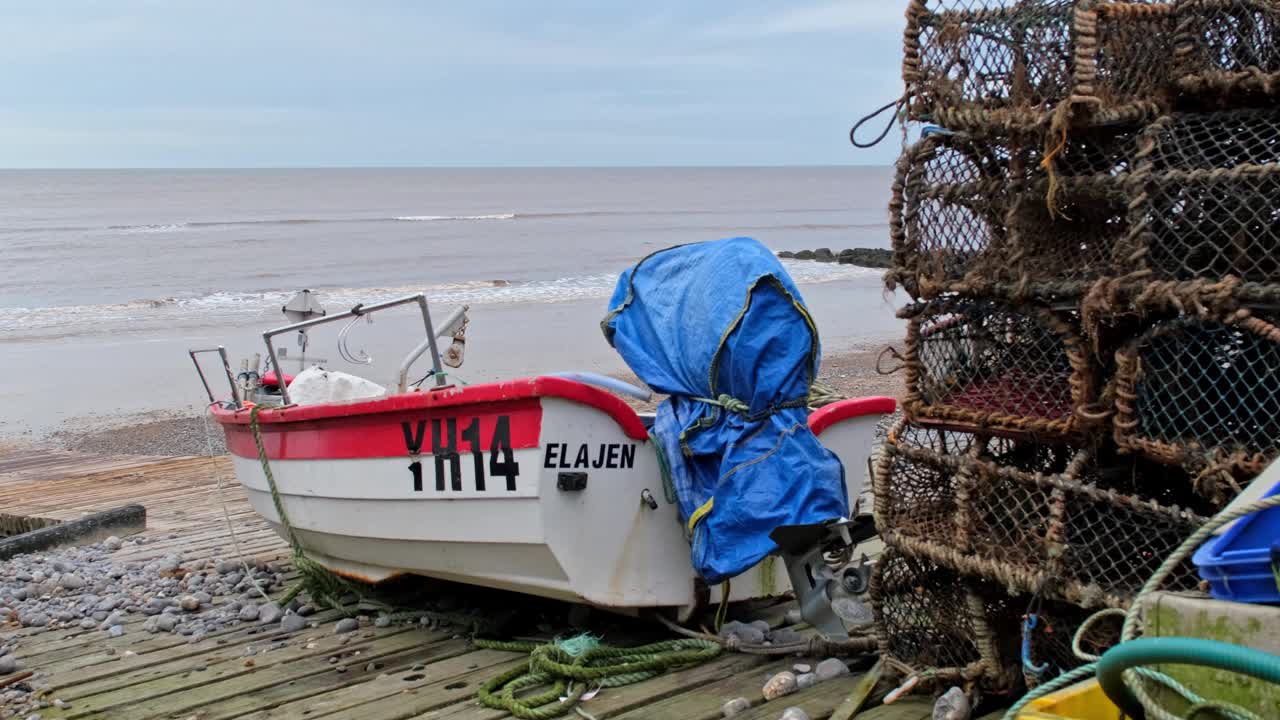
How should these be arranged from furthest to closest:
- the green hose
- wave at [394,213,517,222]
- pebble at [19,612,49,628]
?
wave at [394,213,517,222]
pebble at [19,612,49,628]
the green hose

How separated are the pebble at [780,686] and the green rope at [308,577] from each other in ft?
8.09

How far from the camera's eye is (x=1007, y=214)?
4.02 m

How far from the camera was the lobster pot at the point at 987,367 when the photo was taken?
3969 millimetres

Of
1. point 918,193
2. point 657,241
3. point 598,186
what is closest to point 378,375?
point 918,193

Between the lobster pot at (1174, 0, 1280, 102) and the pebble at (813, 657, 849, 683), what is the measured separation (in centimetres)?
233

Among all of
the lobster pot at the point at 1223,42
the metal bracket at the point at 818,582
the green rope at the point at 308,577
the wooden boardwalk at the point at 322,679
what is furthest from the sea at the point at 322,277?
the lobster pot at the point at 1223,42

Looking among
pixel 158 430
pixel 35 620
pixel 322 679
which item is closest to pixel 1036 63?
pixel 322 679

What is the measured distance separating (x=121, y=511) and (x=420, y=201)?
275ft

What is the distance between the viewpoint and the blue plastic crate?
2689 mm

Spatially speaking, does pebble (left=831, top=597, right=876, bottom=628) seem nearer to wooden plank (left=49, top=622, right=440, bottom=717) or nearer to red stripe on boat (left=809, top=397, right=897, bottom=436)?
red stripe on boat (left=809, top=397, right=897, bottom=436)

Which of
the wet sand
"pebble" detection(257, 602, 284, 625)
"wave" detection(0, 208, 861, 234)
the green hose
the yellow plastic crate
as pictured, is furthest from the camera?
"wave" detection(0, 208, 861, 234)

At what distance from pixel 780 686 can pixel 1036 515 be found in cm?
112

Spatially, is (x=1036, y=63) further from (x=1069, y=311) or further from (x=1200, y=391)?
(x=1200, y=391)

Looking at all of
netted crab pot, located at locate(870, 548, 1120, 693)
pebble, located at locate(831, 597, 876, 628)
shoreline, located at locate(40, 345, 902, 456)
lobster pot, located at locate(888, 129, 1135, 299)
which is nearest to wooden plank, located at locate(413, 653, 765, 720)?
pebble, located at locate(831, 597, 876, 628)
